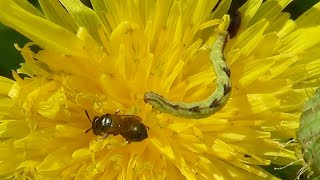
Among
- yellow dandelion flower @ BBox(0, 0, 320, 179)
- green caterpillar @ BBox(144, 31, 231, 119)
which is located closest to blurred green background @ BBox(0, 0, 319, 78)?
yellow dandelion flower @ BBox(0, 0, 320, 179)

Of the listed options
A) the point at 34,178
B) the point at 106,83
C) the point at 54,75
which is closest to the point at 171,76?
the point at 106,83

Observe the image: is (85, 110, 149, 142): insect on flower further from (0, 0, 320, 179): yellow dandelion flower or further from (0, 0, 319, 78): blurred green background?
(0, 0, 319, 78): blurred green background

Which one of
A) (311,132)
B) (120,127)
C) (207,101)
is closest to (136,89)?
(120,127)

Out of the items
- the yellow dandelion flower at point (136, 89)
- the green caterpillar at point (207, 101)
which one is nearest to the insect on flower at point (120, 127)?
the yellow dandelion flower at point (136, 89)

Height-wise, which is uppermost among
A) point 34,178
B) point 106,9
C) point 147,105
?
point 106,9

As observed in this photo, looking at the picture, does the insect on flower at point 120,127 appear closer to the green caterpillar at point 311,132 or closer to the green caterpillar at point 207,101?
the green caterpillar at point 207,101

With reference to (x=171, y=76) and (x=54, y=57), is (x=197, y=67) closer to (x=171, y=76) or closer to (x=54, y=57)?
(x=171, y=76)
